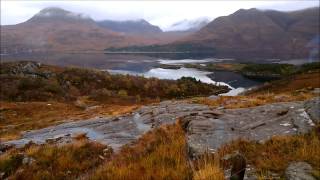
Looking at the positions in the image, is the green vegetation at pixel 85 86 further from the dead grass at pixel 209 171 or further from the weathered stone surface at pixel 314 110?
the dead grass at pixel 209 171

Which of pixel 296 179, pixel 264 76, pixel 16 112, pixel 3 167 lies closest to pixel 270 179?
pixel 296 179

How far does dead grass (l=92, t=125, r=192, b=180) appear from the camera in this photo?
32.7 feet

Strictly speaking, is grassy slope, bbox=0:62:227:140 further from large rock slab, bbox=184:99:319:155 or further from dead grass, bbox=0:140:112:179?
dead grass, bbox=0:140:112:179

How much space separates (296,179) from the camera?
849 centimetres

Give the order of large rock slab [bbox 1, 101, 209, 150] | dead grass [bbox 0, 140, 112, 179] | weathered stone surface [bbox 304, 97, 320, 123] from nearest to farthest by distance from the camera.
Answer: dead grass [bbox 0, 140, 112, 179]
weathered stone surface [bbox 304, 97, 320, 123]
large rock slab [bbox 1, 101, 209, 150]

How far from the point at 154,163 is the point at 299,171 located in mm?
3978

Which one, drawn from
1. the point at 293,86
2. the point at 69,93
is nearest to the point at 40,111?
the point at 69,93

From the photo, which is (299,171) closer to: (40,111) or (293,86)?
(40,111)

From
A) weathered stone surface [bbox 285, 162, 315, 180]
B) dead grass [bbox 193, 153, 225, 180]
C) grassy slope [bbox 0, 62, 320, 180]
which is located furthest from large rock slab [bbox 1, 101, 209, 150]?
weathered stone surface [bbox 285, 162, 315, 180]

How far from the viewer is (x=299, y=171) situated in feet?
29.3

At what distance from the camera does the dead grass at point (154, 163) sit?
9.95 meters

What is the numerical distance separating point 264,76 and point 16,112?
107 m

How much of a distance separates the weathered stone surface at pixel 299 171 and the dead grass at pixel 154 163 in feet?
7.45

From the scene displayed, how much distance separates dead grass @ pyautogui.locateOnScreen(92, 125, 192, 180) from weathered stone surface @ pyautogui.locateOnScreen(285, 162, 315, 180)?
227 cm
